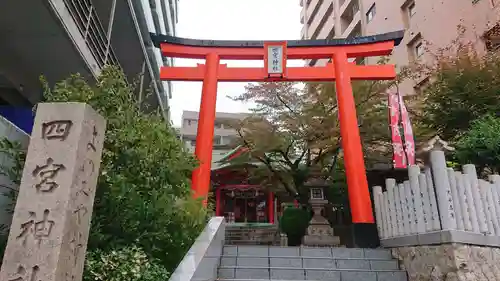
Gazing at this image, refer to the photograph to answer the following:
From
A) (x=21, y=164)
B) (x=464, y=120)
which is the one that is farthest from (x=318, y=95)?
(x=21, y=164)

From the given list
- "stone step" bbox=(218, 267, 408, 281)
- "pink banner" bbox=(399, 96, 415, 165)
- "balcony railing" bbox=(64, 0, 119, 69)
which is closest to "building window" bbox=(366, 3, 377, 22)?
"pink banner" bbox=(399, 96, 415, 165)

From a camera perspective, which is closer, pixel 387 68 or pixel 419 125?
pixel 387 68

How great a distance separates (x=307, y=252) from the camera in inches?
255

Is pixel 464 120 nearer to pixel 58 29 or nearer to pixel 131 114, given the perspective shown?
pixel 131 114

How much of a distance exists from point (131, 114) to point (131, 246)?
1624 millimetres

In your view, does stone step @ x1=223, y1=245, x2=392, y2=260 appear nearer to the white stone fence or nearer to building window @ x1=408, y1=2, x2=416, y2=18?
the white stone fence

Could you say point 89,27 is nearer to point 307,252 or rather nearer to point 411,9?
point 307,252

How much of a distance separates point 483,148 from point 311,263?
4.93 metres

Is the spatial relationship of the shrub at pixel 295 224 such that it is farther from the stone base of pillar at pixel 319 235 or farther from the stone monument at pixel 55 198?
the stone monument at pixel 55 198

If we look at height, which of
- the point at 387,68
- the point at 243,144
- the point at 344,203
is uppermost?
the point at 387,68

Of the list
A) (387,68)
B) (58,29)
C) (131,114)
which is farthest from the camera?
(387,68)

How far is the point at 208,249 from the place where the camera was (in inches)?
195

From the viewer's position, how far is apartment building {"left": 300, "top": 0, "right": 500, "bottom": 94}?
1365cm

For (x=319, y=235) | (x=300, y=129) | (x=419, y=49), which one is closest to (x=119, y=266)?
(x=319, y=235)
